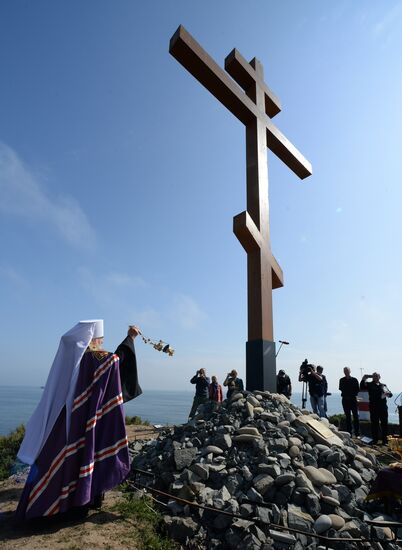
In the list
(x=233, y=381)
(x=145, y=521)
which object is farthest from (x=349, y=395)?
(x=145, y=521)

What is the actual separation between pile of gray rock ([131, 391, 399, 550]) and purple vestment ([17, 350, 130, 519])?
82 cm

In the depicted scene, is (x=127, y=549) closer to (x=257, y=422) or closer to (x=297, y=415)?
(x=257, y=422)

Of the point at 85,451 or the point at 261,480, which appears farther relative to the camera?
the point at 261,480

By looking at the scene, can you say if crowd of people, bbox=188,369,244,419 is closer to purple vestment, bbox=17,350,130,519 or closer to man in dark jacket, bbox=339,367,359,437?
man in dark jacket, bbox=339,367,359,437

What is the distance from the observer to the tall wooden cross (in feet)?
20.3

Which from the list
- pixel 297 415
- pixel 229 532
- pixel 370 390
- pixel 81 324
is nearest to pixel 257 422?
pixel 297 415

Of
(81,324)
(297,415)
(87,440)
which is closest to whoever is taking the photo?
(87,440)

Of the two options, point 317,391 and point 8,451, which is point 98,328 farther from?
point 317,391

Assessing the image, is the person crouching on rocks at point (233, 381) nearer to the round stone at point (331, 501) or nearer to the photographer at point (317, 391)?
the photographer at point (317, 391)

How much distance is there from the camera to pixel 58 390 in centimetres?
357

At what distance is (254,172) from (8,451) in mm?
7235

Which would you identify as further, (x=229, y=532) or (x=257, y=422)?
(x=257, y=422)

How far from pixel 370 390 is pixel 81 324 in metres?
7.77

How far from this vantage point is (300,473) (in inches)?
164
